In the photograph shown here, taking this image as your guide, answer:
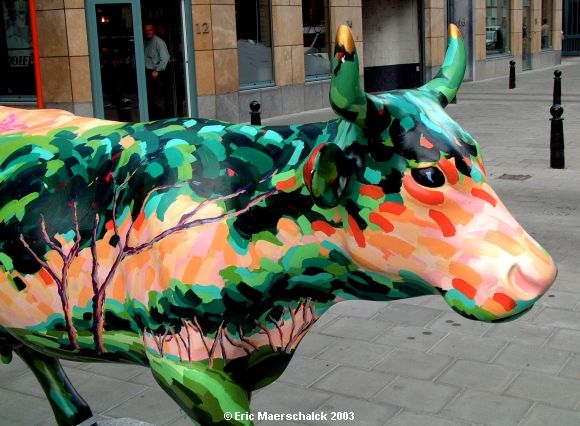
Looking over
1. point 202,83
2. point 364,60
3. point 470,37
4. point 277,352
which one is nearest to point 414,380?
point 277,352

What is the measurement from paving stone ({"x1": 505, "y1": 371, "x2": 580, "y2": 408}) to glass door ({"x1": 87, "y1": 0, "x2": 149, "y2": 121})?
8.87 m

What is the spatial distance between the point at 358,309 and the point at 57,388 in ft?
8.75

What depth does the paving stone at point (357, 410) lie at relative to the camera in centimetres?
382

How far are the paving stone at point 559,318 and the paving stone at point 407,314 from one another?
0.65 m

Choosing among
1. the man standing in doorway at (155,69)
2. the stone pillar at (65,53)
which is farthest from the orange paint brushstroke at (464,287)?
the man standing in doorway at (155,69)

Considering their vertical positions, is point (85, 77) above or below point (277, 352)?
above

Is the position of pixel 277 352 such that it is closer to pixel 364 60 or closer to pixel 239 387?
pixel 239 387

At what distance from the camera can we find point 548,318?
16.9 feet

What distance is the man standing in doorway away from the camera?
513 inches

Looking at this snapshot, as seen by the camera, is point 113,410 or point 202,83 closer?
point 113,410

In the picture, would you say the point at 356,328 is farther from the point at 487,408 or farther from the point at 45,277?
the point at 45,277

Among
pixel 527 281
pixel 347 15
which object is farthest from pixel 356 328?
pixel 347 15

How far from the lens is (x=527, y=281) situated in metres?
1.82

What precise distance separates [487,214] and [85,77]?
1079 cm
